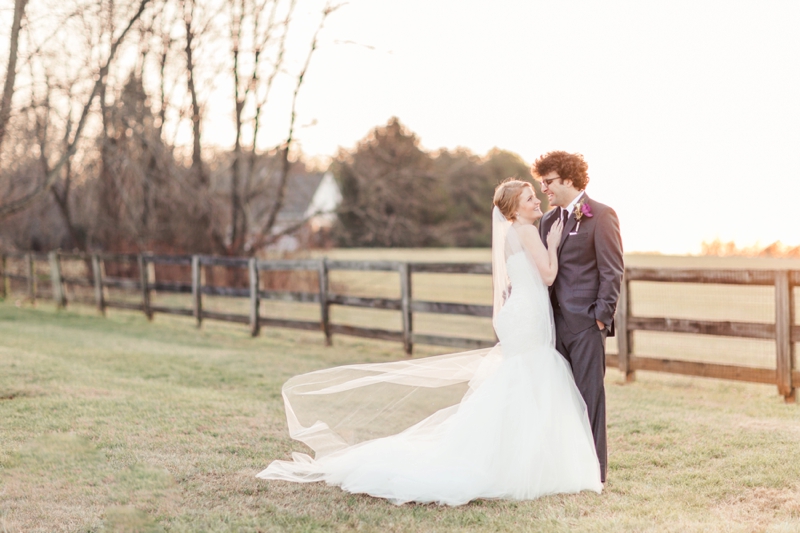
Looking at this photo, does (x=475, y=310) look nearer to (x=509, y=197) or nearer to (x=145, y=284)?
(x=509, y=197)

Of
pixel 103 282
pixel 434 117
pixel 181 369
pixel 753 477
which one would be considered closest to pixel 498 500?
pixel 753 477

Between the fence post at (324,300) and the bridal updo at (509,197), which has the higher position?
the bridal updo at (509,197)

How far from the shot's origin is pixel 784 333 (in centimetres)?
639

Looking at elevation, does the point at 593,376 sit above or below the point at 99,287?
below

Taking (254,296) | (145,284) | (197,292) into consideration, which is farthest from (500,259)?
(145,284)

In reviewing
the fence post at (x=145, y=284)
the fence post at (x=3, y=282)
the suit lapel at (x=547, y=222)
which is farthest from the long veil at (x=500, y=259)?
the fence post at (x=3, y=282)

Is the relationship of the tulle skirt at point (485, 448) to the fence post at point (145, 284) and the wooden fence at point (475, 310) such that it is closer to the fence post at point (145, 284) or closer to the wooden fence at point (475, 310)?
the wooden fence at point (475, 310)

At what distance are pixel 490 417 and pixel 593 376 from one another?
25.5 inches

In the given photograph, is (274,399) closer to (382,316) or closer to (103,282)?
(103,282)

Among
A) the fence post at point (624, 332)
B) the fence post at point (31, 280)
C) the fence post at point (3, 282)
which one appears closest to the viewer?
the fence post at point (624, 332)

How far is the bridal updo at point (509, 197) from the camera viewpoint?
421 cm

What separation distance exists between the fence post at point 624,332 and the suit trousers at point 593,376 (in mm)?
3471

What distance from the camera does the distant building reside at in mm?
22166

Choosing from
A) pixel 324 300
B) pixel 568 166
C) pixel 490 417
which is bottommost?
pixel 490 417
